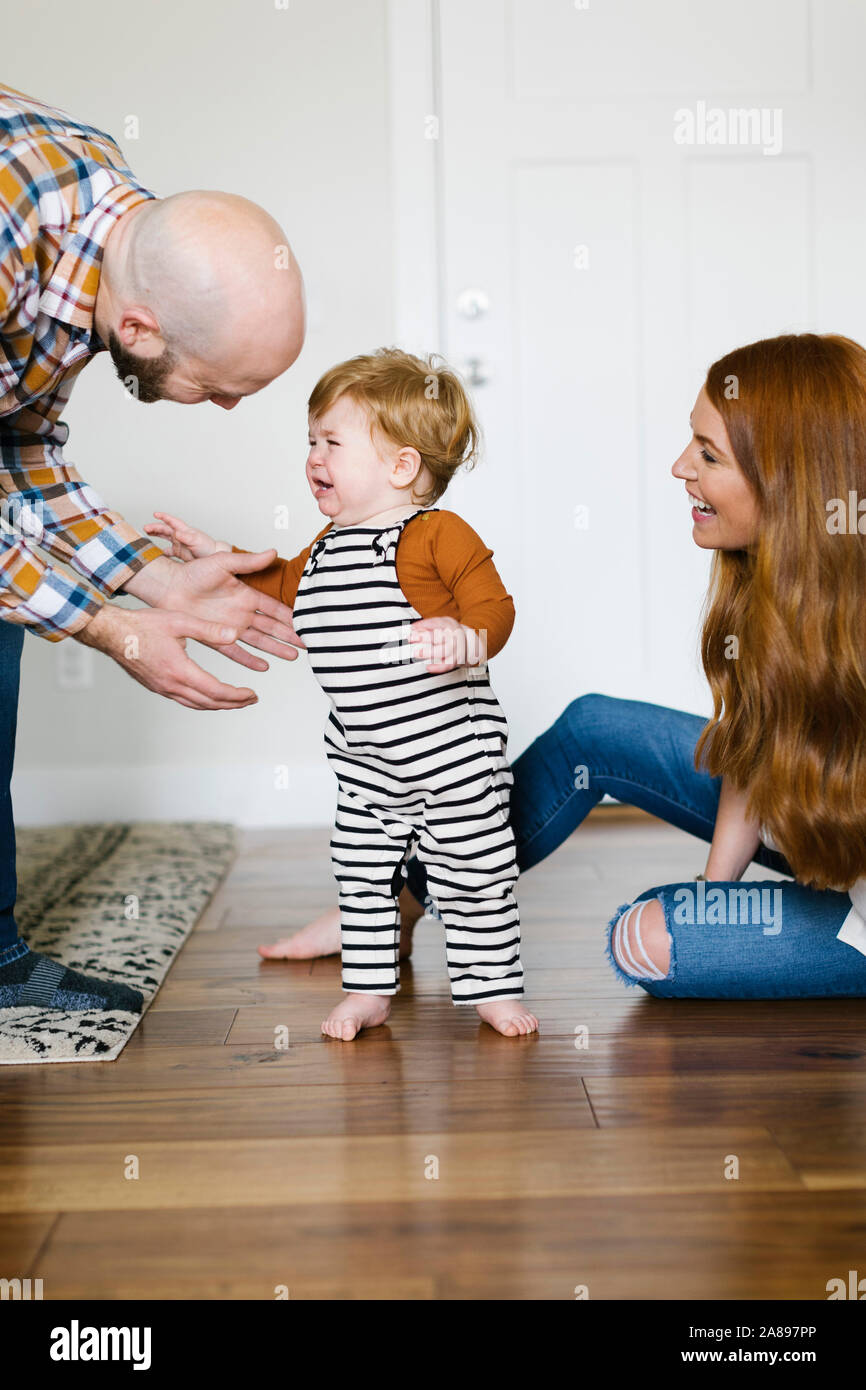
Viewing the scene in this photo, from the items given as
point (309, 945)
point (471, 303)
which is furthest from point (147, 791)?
point (471, 303)

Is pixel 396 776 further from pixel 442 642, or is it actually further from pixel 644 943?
pixel 644 943

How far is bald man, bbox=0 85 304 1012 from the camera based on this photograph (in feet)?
4.01

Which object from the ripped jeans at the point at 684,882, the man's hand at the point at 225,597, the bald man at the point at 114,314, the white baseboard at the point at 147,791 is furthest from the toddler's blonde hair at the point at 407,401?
the white baseboard at the point at 147,791

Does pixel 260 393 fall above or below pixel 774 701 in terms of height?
above

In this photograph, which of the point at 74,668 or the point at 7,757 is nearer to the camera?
the point at 7,757

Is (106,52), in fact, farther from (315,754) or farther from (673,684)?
(673,684)

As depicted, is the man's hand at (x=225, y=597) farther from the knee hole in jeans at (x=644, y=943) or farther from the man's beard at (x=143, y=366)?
the knee hole in jeans at (x=644, y=943)

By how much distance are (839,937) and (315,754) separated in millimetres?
1507

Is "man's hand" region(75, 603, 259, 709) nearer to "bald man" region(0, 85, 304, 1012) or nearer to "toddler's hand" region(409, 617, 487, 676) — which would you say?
"bald man" region(0, 85, 304, 1012)

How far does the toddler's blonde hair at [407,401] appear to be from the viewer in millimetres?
1367

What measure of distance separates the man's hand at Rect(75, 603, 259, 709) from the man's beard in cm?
24

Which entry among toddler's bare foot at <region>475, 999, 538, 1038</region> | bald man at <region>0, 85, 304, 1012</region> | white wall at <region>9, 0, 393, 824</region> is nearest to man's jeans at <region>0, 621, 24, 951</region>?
bald man at <region>0, 85, 304, 1012</region>

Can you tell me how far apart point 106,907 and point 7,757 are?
0.53 m

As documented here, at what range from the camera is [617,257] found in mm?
2686
